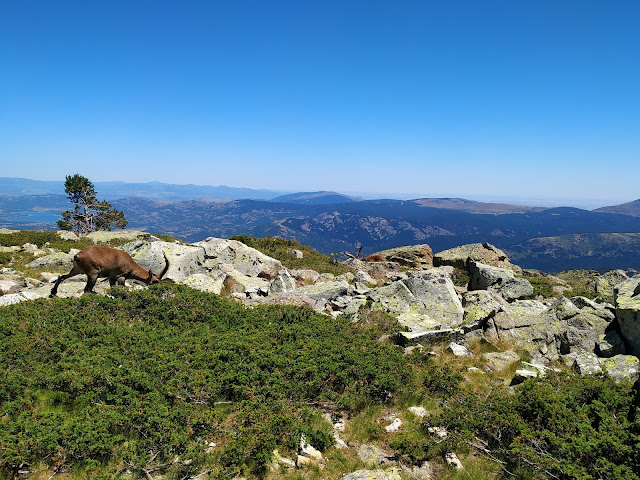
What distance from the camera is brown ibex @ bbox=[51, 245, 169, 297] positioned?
13648 millimetres

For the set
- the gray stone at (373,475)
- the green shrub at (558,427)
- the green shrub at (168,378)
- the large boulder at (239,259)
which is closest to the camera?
the green shrub at (558,427)

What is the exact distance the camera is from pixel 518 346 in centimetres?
1154

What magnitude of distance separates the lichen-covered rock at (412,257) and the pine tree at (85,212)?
158 ft

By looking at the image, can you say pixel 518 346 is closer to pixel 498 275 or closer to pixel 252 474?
pixel 498 275

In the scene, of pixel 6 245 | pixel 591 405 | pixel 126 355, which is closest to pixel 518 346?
pixel 591 405

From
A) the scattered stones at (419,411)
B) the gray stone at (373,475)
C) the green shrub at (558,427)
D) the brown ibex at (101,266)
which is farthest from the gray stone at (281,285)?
the gray stone at (373,475)

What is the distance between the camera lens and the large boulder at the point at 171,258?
1831cm

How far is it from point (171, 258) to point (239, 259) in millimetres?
4506

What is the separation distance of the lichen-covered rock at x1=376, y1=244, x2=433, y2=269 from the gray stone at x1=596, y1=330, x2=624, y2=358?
69.4 feet

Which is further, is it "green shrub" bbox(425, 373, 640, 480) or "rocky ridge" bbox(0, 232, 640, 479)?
"rocky ridge" bbox(0, 232, 640, 479)

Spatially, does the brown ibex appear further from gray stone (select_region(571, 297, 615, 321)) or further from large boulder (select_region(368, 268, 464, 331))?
gray stone (select_region(571, 297, 615, 321))

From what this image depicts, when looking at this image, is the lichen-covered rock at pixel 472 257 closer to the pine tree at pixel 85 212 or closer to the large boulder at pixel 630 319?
the large boulder at pixel 630 319

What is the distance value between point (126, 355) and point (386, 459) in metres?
6.76

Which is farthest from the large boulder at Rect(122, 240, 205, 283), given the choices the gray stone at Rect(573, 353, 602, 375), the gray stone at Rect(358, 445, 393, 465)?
the gray stone at Rect(573, 353, 602, 375)
